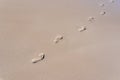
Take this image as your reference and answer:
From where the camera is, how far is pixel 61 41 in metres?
1.28

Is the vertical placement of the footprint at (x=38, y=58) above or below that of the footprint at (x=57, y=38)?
below

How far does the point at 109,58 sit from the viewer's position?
1192 millimetres

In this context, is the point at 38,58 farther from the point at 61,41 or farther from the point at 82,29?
the point at 82,29

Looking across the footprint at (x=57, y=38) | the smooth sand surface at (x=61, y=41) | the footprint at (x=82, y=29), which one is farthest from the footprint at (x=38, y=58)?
the footprint at (x=82, y=29)

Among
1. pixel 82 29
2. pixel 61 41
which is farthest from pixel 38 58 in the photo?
pixel 82 29

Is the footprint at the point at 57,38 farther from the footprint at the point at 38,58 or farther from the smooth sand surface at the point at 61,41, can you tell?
the footprint at the point at 38,58

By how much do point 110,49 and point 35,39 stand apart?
501mm

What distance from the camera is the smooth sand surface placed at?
107 centimetres

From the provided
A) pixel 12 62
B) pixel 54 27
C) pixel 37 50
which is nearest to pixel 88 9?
pixel 54 27

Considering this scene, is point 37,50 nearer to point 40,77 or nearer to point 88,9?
point 40,77

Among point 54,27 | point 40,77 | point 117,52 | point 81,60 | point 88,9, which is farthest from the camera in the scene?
point 88,9

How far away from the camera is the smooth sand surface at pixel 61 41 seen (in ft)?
3.51

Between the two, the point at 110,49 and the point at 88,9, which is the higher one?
the point at 88,9

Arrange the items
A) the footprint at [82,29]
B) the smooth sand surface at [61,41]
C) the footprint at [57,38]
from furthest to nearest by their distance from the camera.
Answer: the footprint at [82,29] < the footprint at [57,38] < the smooth sand surface at [61,41]
